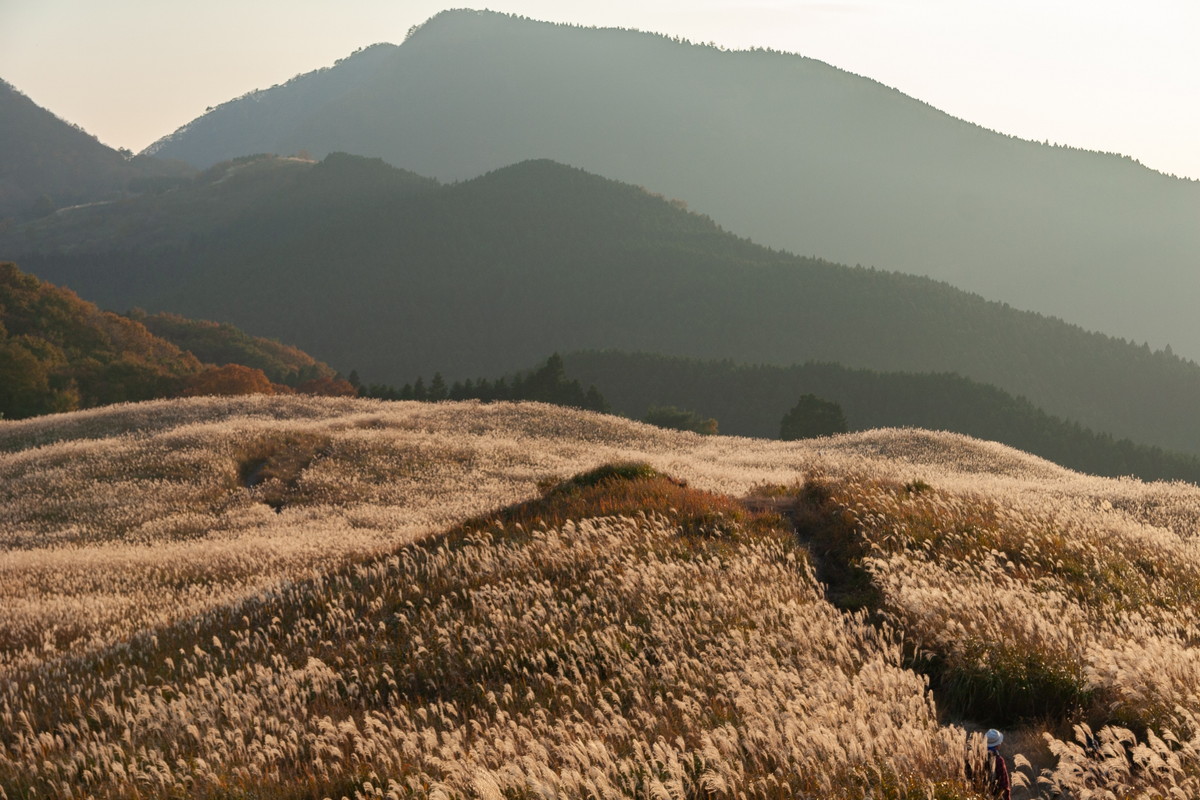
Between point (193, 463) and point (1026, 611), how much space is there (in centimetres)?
3205

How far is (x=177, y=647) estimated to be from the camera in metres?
11.5

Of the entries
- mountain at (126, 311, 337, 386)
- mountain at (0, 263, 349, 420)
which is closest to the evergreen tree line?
mountain at (0, 263, 349, 420)

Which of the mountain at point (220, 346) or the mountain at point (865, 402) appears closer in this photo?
the mountain at point (865, 402)

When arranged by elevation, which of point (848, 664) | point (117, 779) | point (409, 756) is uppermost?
point (848, 664)

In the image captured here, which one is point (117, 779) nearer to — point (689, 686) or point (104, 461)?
point (689, 686)

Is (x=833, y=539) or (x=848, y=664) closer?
(x=848, y=664)

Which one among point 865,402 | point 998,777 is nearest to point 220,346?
point 865,402

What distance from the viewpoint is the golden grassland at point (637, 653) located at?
6207 mm

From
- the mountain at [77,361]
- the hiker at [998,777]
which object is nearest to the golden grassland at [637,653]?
the hiker at [998,777]

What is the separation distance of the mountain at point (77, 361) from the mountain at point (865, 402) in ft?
253

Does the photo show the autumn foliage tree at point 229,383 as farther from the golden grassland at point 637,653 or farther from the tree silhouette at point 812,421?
the golden grassland at point 637,653

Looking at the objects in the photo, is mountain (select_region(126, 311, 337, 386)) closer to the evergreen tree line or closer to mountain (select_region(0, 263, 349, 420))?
mountain (select_region(0, 263, 349, 420))

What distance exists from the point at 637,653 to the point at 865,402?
16007 cm

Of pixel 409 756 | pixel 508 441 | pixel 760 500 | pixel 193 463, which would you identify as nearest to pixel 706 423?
pixel 508 441
